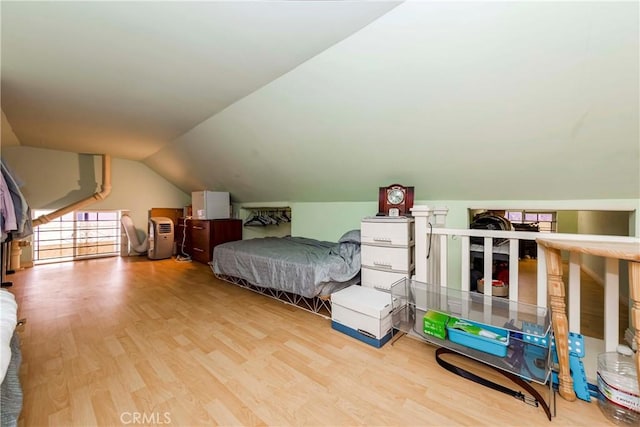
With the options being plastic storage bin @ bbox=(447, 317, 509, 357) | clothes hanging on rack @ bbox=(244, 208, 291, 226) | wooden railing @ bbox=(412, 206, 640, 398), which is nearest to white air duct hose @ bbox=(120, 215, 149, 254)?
clothes hanging on rack @ bbox=(244, 208, 291, 226)

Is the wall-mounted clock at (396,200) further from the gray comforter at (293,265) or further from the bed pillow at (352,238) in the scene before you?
the gray comforter at (293,265)

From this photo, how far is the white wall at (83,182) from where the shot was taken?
4480mm

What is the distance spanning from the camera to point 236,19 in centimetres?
148

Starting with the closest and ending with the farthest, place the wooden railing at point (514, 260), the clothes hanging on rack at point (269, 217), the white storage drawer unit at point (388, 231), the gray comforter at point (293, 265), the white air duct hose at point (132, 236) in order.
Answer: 1. the wooden railing at point (514, 260)
2. the white storage drawer unit at point (388, 231)
3. the gray comforter at point (293, 265)
4. the clothes hanging on rack at point (269, 217)
5. the white air duct hose at point (132, 236)

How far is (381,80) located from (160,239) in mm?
5317

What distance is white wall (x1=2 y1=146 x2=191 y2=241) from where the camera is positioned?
4480mm

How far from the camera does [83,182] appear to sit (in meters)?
5.07

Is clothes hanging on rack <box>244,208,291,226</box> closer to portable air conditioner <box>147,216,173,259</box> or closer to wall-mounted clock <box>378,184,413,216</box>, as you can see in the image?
portable air conditioner <box>147,216,173,259</box>

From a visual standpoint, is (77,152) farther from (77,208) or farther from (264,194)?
(264,194)

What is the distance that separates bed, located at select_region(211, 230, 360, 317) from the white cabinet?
0.76ft

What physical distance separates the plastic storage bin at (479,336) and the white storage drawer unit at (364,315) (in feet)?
1.53

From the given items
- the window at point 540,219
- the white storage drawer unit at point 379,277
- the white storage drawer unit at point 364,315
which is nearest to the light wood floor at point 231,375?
the white storage drawer unit at point 364,315

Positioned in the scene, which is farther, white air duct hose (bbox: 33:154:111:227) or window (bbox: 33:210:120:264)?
window (bbox: 33:210:120:264)

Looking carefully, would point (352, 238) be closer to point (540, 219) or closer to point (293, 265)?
point (293, 265)
